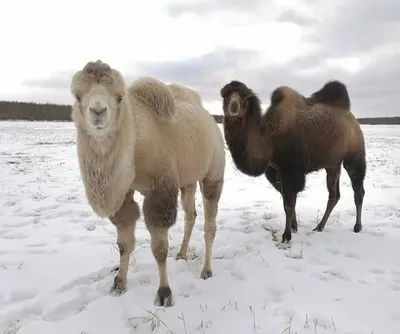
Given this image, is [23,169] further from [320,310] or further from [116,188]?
[320,310]

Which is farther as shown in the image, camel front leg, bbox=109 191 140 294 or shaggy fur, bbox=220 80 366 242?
shaggy fur, bbox=220 80 366 242

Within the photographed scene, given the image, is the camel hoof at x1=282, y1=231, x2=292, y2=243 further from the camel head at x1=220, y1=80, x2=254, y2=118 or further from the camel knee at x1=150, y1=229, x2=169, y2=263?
the camel knee at x1=150, y1=229, x2=169, y2=263

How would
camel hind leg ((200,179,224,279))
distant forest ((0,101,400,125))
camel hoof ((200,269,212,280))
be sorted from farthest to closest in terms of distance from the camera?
distant forest ((0,101,400,125)) < camel hind leg ((200,179,224,279)) < camel hoof ((200,269,212,280))

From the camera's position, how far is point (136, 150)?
3406mm

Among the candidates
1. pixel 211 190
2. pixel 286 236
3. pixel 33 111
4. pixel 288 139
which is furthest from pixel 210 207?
pixel 33 111

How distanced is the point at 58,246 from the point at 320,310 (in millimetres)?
3301

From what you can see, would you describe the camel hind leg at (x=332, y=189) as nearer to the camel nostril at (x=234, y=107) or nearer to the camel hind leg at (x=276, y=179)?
the camel hind leg at (x=276, y=179)

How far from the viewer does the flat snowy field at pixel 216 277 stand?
3.17 m

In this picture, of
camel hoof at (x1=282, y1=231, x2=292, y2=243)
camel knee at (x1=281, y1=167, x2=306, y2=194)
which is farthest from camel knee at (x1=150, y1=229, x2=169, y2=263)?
camel knee at (x1=281, y1=167, x2=306, y2=194)

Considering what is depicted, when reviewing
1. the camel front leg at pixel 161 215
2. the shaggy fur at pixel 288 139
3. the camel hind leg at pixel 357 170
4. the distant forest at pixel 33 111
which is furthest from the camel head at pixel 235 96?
the distant forest at pixel 33 111

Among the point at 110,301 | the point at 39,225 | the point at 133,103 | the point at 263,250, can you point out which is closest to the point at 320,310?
the point at 263,250

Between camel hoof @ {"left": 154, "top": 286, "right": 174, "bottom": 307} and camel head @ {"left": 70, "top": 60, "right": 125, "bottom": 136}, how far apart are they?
5.41ft

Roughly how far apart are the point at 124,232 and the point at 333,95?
4610 mm

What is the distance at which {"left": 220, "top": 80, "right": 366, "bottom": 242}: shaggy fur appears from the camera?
5543mm
